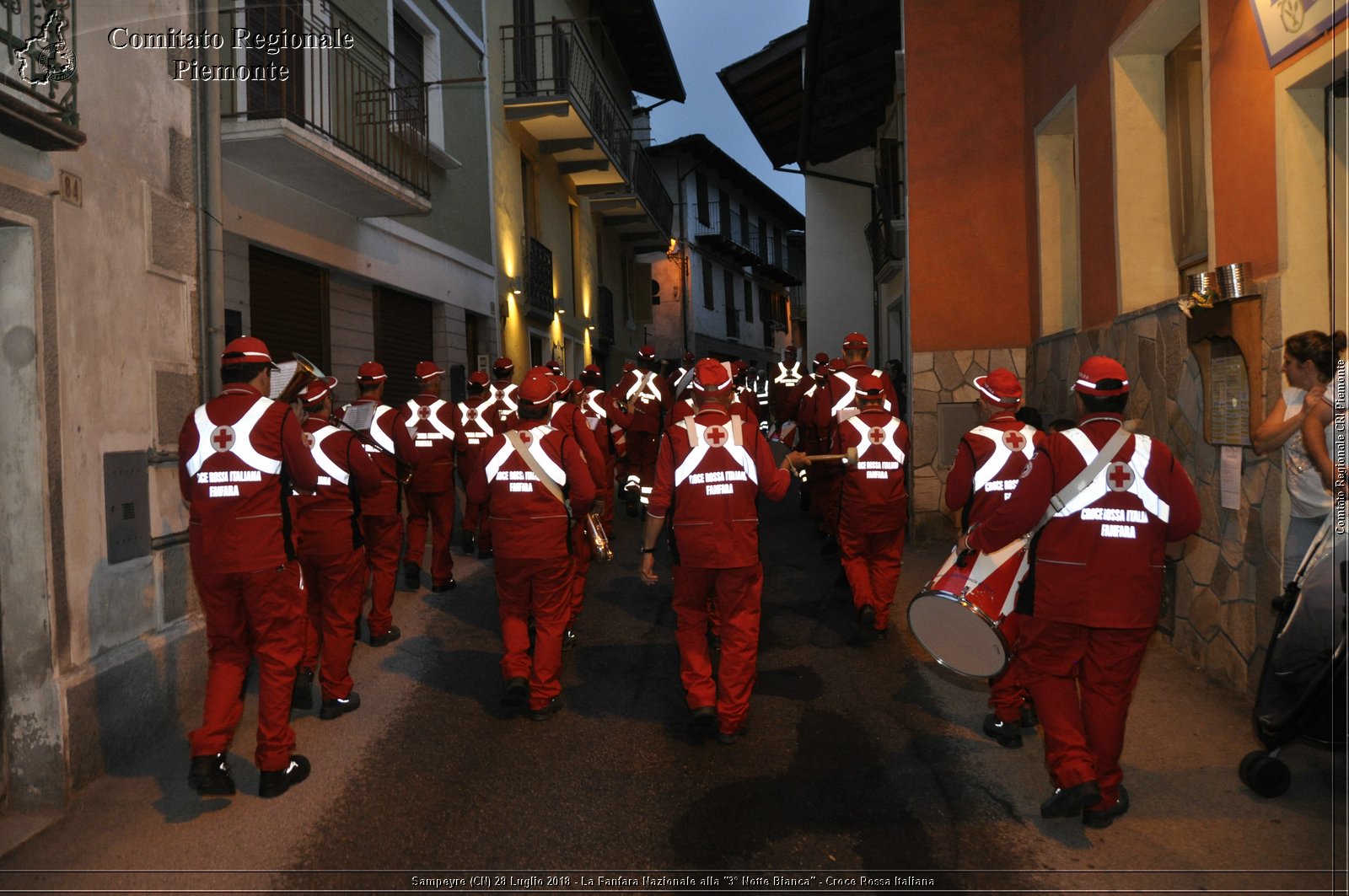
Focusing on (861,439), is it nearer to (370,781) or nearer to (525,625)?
(525,625)

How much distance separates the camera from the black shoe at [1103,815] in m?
3.96

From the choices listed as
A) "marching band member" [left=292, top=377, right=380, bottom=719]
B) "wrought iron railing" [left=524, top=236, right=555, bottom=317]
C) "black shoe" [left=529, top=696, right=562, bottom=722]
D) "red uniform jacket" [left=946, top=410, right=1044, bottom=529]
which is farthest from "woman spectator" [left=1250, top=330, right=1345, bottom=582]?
"wrought iron railing" [left=524, top=236, right=555, bottom=317]

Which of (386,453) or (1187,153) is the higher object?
(1187,153)

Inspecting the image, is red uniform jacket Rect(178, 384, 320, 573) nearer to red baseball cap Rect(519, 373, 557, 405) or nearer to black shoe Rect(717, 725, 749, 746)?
red baseball cap Rect(519, 373, 557, 405)

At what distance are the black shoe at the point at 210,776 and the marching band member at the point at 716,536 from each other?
2.28 meters

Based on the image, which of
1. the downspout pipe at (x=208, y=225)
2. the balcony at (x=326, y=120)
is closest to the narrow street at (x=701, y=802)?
the downspout pipe at (x=208, y=225)

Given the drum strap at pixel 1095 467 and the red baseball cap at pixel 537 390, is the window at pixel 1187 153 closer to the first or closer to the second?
the drum strap at pixel 1095 467

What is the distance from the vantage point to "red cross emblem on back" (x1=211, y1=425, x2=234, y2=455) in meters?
4.55

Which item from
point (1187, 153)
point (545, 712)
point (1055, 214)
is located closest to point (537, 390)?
point (545, 712)

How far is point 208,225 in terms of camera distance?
6305 mm

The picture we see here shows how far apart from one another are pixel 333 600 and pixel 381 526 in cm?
193

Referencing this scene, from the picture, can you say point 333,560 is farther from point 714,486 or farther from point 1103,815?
point 1103,815

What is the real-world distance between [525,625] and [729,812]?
79.5 inches

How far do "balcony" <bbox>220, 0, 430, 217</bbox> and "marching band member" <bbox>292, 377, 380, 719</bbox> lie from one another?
362 cm
